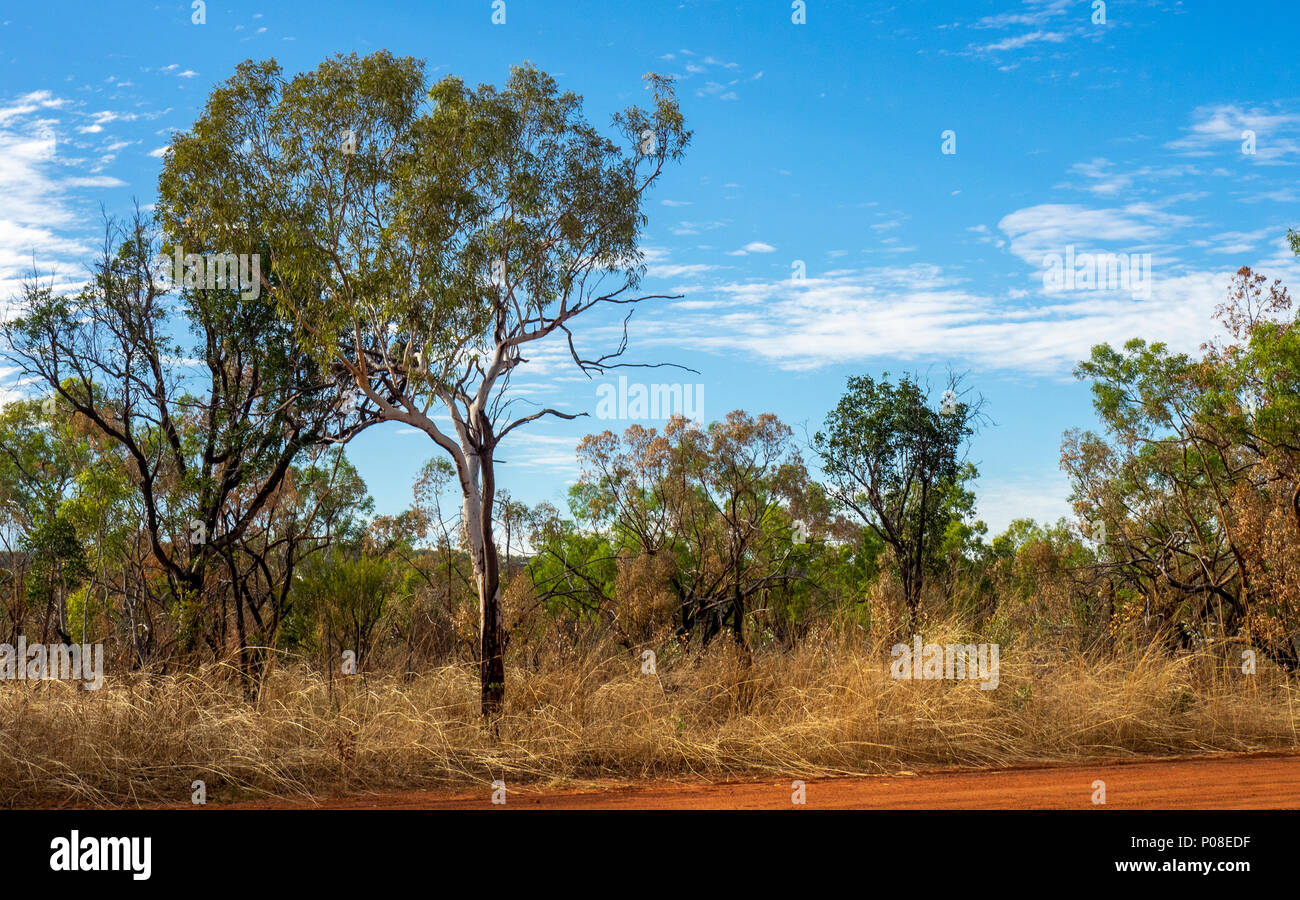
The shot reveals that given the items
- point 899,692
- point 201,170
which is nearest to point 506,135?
point 201,170

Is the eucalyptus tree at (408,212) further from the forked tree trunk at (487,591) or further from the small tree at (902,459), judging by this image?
the small tree at (902,459)

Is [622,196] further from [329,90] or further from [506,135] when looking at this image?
[329,90]

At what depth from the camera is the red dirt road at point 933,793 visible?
764cm

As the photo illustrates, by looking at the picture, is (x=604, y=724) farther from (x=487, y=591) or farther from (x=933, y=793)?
(x=933, y=793)

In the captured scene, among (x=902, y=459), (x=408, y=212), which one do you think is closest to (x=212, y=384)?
(x=408, y=212)

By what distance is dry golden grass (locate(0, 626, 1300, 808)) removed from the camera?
8711 millimetres

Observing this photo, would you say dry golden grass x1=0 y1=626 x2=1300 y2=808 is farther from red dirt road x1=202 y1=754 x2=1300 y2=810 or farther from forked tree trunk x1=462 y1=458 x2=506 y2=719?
red dirt road x1=202 y1=754 x2=1300 y2=810

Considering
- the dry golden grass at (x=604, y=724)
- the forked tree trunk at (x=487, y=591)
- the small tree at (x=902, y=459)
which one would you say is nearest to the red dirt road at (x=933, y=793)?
the dry golden grass at (x=604, y=724)

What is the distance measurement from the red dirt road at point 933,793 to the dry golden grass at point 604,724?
422 millimetres

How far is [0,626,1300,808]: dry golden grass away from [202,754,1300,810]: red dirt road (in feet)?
1.38

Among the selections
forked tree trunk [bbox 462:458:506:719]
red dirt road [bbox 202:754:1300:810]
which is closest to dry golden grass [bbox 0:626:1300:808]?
forked tree trunk [bbox 462:458:506:719]

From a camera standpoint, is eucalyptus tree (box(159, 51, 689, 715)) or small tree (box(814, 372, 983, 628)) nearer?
eucalyptus tree (box(159, 51, 689, 715))

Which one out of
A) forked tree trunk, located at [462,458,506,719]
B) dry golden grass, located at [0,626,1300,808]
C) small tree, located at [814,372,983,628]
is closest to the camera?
dry golden grass, located at [0,626,1300,808]

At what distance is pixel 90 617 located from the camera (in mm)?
15117
